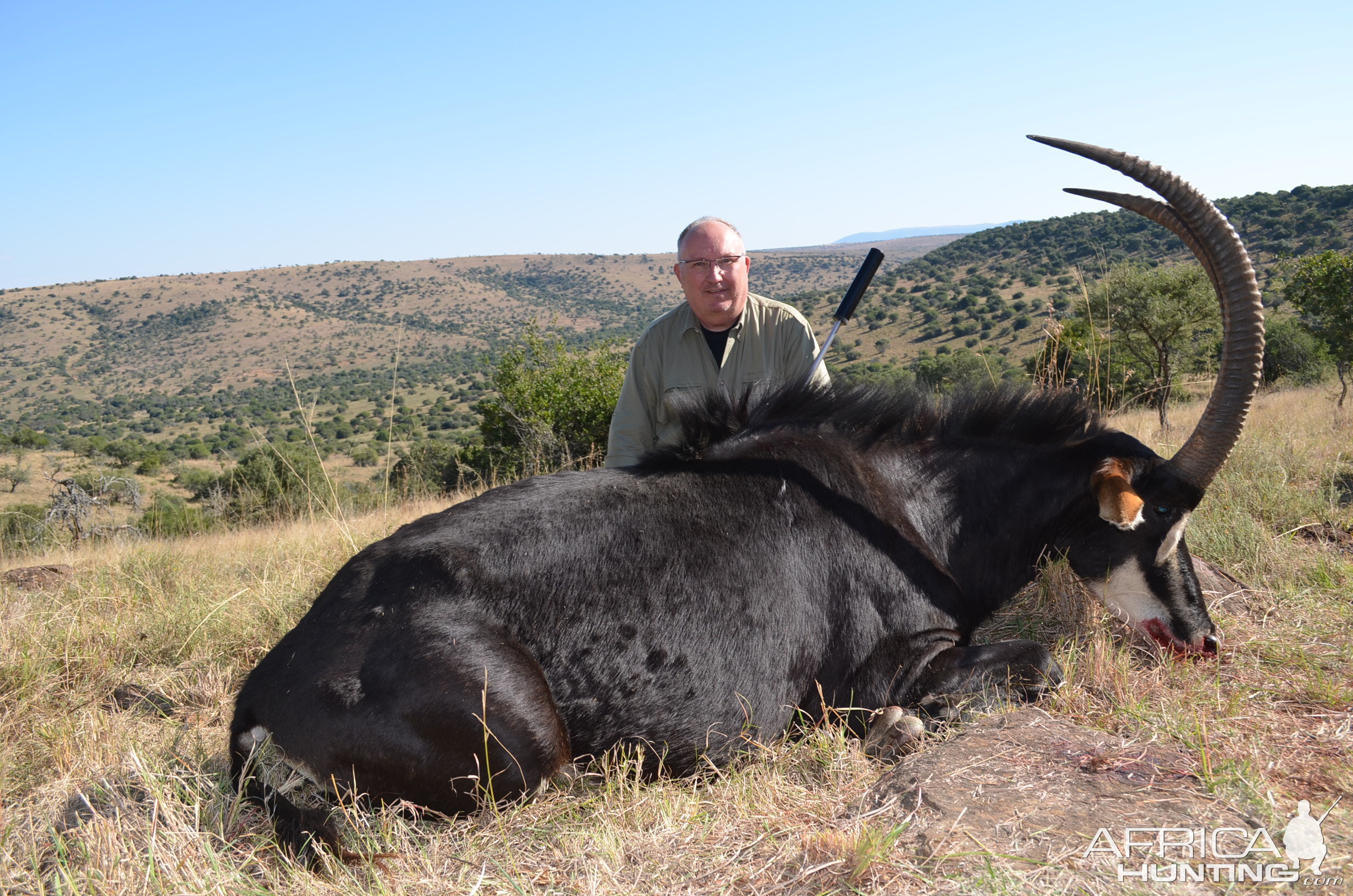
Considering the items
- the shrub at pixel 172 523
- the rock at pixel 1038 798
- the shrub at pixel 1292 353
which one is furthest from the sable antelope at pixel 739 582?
the shrub at pixel 1292 353

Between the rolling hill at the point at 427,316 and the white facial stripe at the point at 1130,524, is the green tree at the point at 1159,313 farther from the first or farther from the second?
the white facial stripe at the point at 1130,524

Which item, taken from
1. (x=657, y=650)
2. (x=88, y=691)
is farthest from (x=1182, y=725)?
(x=88, y=691)

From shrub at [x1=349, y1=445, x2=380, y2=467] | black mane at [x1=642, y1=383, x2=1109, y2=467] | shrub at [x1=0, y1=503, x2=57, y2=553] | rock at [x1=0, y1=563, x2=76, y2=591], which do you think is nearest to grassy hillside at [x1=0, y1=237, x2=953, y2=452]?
shrub at [x1=349, y1=445, x2=380, y2=467]

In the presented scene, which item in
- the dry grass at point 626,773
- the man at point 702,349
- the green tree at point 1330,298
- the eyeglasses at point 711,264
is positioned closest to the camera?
the dry grass at point 626,773

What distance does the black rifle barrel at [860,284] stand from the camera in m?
5.56

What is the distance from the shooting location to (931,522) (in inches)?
160

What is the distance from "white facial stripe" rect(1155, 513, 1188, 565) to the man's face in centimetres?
286

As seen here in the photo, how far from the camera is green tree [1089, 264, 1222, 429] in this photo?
21.3 m

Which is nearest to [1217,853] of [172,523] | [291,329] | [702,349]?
[702,349]

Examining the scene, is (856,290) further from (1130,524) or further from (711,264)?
(1130,524)

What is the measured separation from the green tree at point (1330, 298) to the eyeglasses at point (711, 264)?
20542 mm

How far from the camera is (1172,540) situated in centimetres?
385

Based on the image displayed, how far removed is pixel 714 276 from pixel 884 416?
1.69 m

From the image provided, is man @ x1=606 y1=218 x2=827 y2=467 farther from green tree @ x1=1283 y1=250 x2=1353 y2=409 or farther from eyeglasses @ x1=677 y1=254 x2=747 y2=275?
green tree @ x1=1283 y1=250 x2=1353 y2=409
